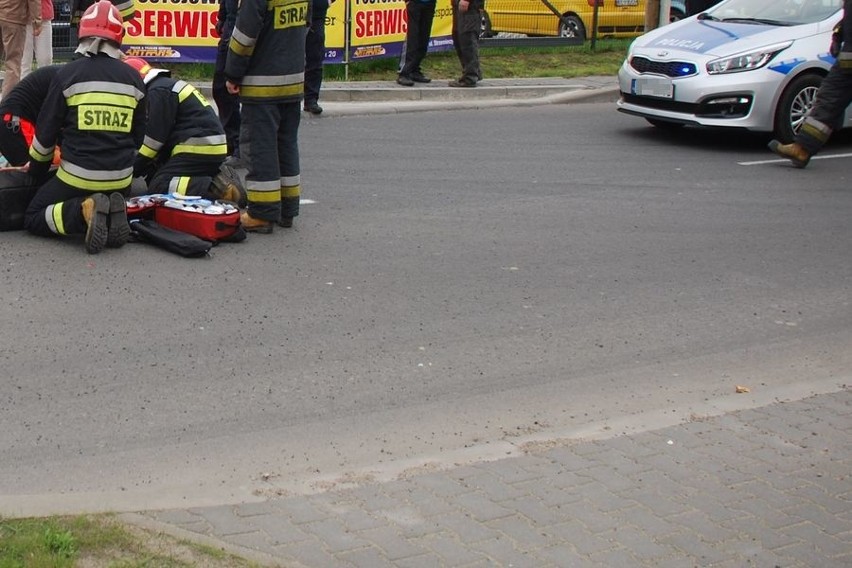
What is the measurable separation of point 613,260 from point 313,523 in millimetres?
4352

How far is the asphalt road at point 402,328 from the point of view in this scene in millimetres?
5457

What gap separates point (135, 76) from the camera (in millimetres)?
8055

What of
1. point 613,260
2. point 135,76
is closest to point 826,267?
point 613,260

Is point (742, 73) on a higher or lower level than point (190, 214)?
higher

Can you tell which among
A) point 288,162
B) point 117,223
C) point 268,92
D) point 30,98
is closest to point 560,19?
point 288,162

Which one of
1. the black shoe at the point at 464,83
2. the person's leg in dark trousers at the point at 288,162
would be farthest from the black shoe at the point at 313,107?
the person's leg in dark trousers at the point at 288,162

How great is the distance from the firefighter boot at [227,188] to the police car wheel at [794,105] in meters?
5.84

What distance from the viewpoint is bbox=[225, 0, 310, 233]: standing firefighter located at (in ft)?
27.0

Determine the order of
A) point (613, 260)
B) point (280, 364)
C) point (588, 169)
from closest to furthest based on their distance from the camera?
point (280, 364), point (613, 260), point (588, 169)

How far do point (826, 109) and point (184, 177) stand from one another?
19.8ft

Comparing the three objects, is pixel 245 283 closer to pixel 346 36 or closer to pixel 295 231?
pixel 295 231

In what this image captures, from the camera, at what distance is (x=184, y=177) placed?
8656 millimetres

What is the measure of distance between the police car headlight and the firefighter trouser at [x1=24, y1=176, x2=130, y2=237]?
6.41m

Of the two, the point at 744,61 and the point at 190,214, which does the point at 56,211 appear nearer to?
the point at 190,214
